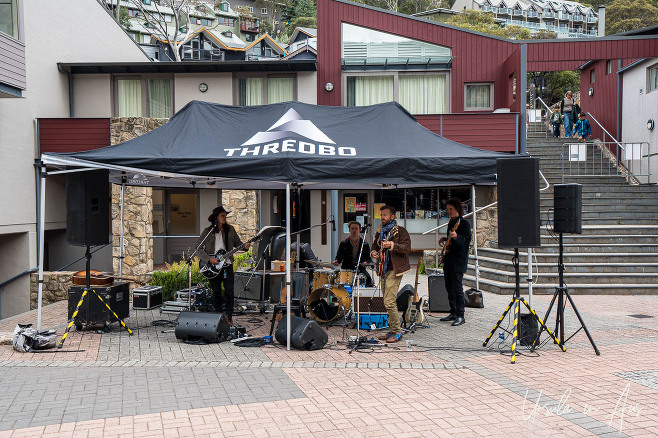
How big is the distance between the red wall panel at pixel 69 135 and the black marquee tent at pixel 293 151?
332 inches

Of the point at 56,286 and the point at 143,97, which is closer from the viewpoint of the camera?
the point at 56,286

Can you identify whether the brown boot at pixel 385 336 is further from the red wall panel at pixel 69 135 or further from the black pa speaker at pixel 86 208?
the red wall panel at pixel 69 135

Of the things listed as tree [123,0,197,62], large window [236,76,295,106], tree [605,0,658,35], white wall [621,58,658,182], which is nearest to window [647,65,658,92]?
white wall [621,58,658,182]

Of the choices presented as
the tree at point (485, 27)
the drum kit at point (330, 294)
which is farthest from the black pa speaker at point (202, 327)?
the tree at point (485, 27)

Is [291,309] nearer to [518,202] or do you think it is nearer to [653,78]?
[518,202]

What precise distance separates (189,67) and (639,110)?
14151 millimetres

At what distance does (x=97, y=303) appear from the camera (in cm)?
881

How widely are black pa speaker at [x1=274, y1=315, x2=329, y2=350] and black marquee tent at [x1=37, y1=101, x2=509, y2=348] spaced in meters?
0.79

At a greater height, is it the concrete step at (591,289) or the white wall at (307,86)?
the white wall at (307,86)

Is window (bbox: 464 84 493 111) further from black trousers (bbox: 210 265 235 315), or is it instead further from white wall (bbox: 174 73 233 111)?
black trousers (bbox: 210 265 235 315)

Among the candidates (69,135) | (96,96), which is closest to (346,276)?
(69,135)

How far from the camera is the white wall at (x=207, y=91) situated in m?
18.5

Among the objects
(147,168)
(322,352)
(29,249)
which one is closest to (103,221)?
(147,168)

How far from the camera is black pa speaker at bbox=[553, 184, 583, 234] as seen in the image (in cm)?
753
